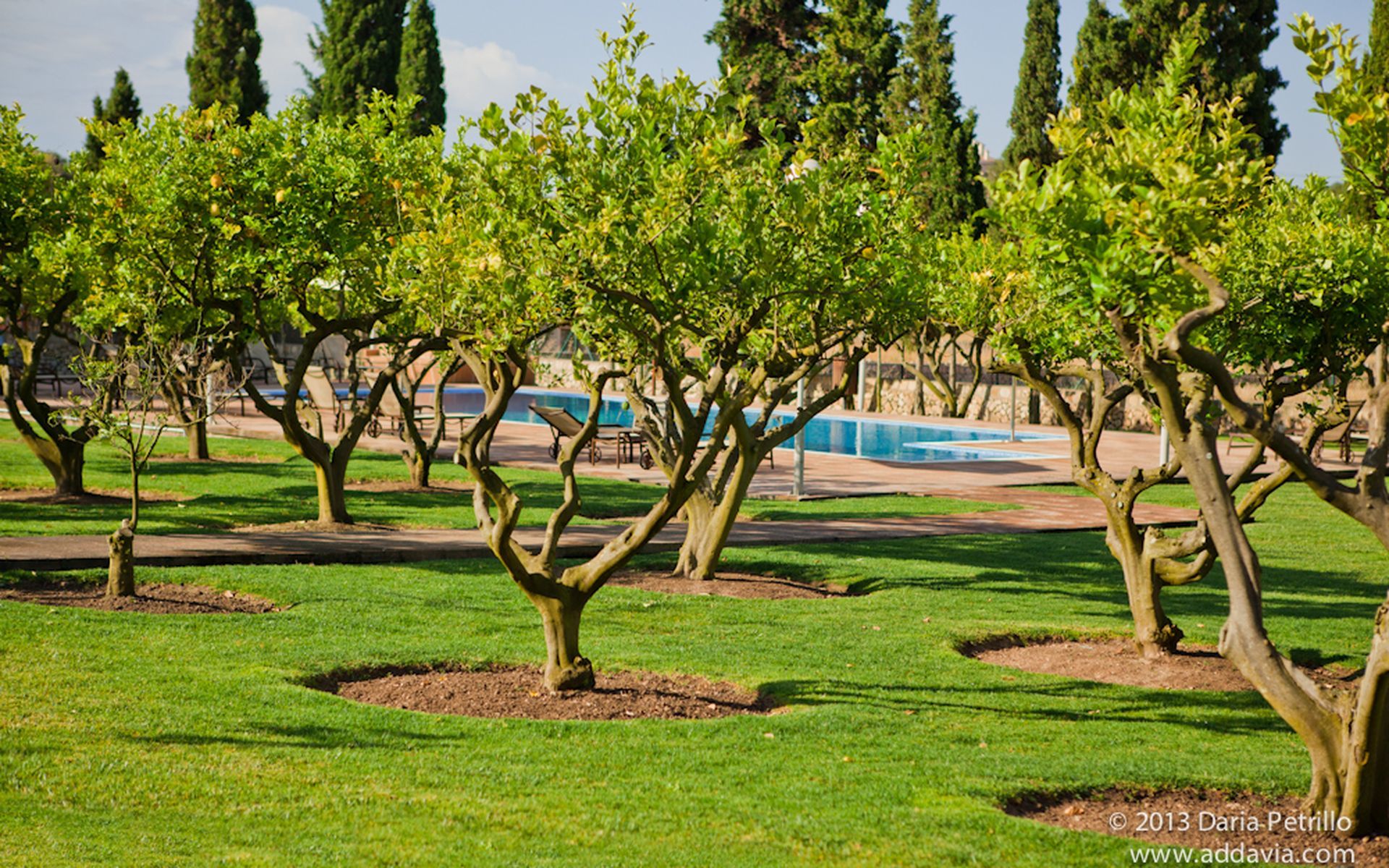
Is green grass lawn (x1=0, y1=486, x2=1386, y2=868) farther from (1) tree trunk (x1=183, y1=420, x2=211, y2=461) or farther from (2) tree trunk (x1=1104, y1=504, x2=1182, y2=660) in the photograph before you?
(1) tree trunk (x1=183, y1=420, x2=211, y2=461)

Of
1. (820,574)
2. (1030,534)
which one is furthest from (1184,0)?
(820,574)

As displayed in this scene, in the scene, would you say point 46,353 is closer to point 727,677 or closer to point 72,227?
point 72,227

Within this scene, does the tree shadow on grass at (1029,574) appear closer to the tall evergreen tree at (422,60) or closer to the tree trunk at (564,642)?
the tree trunk at (564,642)

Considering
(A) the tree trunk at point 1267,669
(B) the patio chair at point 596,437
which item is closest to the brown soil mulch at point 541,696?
(A) the tree trunk at point 1267,669

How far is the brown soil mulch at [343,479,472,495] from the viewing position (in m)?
20.1

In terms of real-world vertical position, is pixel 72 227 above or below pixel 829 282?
above

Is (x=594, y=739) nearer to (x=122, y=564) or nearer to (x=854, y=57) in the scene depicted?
(x=122, y=564)

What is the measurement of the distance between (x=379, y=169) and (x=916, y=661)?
8347 mm

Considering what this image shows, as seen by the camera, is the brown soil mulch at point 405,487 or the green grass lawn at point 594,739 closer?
the green grass lawn at point 594,739

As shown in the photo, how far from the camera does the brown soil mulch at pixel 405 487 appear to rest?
2014 cm

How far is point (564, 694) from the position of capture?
900 cm

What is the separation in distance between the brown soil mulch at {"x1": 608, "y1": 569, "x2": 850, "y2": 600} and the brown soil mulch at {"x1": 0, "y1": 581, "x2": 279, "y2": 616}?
355 cm

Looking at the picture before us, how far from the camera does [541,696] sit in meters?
9.00

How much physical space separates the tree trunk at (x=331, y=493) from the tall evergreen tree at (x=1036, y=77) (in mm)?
27434
